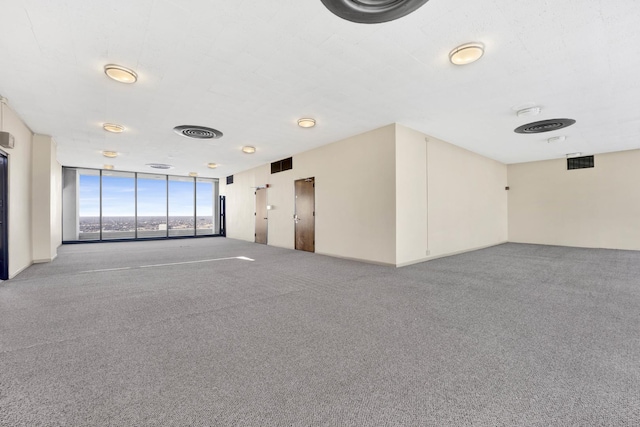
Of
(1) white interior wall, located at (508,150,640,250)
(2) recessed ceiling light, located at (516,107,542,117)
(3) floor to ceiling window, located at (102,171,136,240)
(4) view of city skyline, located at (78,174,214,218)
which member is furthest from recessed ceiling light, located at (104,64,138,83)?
(1) white interior wall, located at (508,150,640,250)

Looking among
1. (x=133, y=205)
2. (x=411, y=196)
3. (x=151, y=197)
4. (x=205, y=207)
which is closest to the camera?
(x=411, y=196)

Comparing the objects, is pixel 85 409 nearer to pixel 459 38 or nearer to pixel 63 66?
pixel 63 66

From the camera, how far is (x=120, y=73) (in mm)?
3795

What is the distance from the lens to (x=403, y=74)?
395cm

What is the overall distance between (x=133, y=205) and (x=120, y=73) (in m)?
10.7

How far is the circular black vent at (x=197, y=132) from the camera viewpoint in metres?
6.39

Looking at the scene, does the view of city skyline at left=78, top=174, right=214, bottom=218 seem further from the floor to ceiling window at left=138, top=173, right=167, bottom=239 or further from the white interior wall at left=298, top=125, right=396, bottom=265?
the white interior wall at left=298, top=125, right=396, bottom=265

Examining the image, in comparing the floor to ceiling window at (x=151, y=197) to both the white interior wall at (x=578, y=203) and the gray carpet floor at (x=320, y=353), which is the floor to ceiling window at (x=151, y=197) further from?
the white interior wall at (x=578, y=203)

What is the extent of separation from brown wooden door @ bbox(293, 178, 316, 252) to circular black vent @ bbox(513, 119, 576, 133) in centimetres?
552

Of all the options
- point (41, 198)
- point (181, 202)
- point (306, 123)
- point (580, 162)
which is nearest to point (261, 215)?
point (181, 202)

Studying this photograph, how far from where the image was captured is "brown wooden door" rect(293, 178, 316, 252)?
8302 millimetres

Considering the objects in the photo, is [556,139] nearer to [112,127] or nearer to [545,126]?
[545,126]

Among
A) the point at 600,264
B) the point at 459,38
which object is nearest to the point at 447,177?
the point at 600,264

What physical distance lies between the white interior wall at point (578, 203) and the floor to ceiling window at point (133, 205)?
14860 mm
